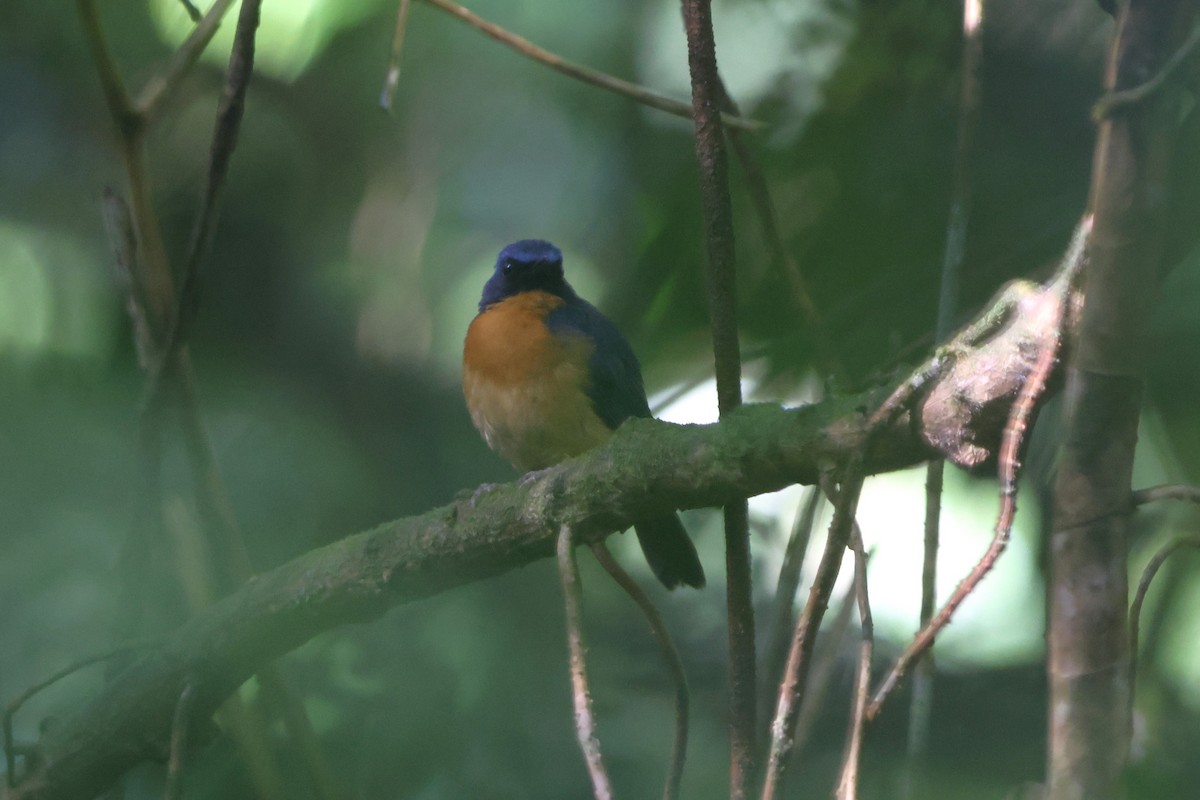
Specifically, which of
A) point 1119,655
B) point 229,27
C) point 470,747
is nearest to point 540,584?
point 470,747

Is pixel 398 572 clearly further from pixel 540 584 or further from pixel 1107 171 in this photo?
pixel 1107 171

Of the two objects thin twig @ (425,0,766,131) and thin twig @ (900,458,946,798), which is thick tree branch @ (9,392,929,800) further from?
thin twig @ (425,0,766,131)

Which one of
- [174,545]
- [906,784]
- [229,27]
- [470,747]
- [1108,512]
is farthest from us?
[229,27]

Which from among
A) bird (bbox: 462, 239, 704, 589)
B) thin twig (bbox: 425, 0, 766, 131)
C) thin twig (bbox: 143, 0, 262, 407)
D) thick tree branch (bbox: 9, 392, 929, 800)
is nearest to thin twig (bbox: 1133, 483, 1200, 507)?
thick tree branch (bbox: 9, 392, 929, 800)

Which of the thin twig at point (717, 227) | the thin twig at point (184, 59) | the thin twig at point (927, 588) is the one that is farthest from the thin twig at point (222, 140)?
the thin twig at point (927, 588)

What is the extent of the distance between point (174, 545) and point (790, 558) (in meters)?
1.92

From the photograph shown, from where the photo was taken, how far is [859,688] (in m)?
1.86

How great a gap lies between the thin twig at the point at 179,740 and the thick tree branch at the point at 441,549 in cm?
Answer: 5

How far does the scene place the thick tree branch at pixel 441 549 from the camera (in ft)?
7.48

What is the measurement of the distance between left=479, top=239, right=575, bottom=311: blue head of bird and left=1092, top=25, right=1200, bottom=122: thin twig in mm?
4015

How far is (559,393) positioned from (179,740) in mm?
2055

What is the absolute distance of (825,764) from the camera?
5.04m

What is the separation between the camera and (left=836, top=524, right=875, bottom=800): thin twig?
1711mm

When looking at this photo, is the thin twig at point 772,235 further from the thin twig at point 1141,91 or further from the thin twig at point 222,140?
the thin twig at point 1141,91
